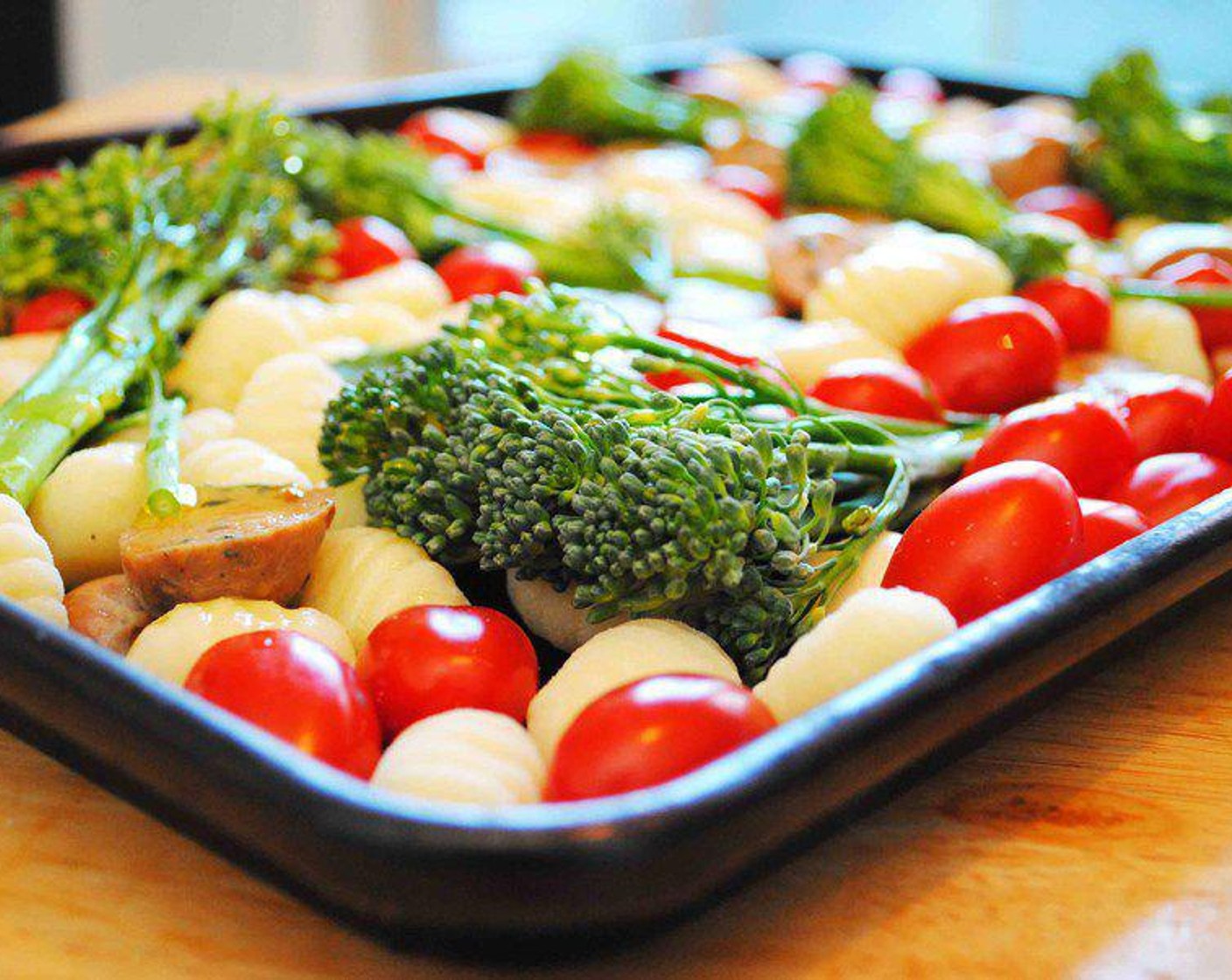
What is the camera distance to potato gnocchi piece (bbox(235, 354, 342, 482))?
5.55ft

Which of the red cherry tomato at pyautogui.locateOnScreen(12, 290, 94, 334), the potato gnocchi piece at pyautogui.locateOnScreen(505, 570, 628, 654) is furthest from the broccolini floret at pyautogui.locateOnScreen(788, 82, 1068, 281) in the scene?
the red cherry tomato at pyautogui.locateOnScreen(12, 290, 94, 334)

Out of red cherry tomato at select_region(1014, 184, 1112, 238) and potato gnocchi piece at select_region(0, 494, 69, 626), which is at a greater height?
potato gnocchi piece at select_region(0, 494, 69, 626)

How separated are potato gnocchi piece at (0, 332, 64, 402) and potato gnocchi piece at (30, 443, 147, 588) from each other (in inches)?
11.1

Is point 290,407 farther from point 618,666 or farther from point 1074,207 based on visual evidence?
point 1074,207

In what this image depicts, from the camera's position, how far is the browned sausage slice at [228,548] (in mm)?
→ 1366

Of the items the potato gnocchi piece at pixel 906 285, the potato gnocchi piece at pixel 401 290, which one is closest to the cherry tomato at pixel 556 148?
the potato gnocchi piece at pixel 401 290

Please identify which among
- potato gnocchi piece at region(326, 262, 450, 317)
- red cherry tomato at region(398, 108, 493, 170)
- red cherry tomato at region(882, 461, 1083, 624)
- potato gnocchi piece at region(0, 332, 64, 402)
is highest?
red cherry tomato at region(882, 461, 1083, 624)

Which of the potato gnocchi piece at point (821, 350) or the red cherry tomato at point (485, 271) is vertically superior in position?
the potato gnocchi piece at point (821, 350)

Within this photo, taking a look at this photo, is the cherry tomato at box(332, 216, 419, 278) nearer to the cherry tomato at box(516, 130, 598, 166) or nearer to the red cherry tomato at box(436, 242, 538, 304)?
the red cherry tomato at box(436, 242, 538, 304)

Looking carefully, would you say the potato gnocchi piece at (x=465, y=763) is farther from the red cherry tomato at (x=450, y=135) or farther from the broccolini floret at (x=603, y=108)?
the broccolini floret at (x=603, y=108)

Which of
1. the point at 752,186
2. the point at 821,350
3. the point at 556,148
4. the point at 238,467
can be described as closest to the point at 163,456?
the point at 238,467

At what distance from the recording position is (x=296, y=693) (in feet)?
3.86

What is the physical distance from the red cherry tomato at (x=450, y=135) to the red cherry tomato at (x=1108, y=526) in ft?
6.55

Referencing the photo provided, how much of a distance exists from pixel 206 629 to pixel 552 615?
32 cm
